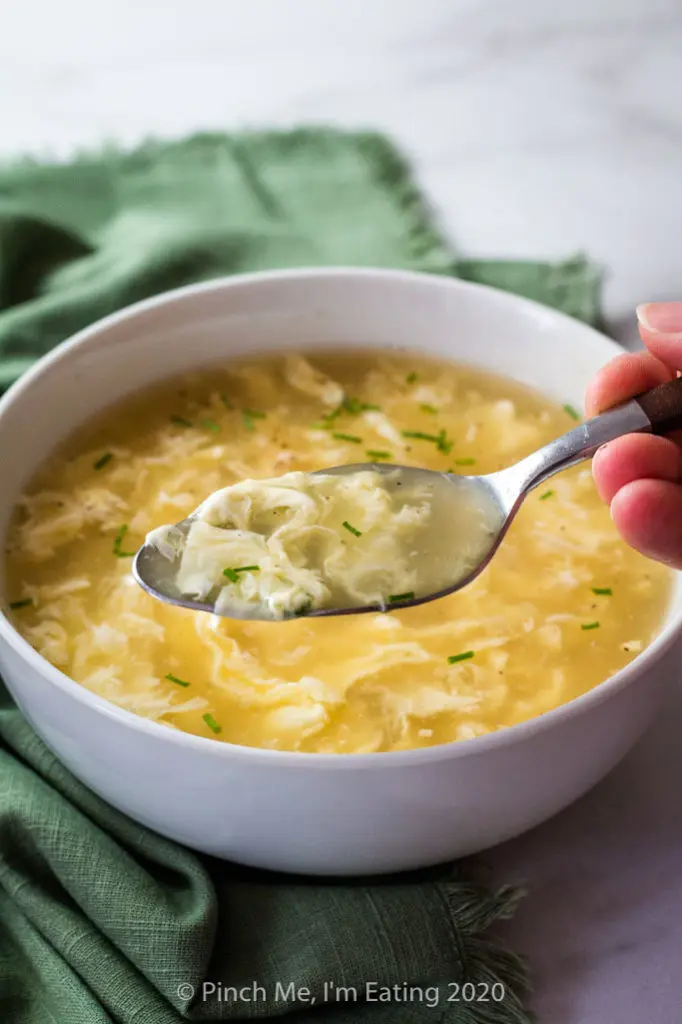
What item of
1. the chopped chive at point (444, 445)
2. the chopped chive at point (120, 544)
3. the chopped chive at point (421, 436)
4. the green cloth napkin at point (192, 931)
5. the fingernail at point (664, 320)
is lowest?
the green cloth napkin at point (192, 931)

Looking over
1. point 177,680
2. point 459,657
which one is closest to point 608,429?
point 459,657

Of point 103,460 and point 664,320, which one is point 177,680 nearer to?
point 103,460

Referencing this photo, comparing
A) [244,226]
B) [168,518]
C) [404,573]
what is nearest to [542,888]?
[404,573]

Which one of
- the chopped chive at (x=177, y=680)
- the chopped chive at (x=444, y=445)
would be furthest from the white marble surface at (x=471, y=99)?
the chopped chive at (x=177, y=680)

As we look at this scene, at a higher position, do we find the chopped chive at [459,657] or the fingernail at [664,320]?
the fingernail at [664,320]

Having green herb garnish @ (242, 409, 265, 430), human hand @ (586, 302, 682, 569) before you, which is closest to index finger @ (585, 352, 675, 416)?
human hand @ (586, 302, 682, 569)

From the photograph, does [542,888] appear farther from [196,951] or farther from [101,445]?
[101,445]

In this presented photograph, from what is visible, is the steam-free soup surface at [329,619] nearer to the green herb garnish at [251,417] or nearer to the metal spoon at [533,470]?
the green herb garnish at [251,417]
